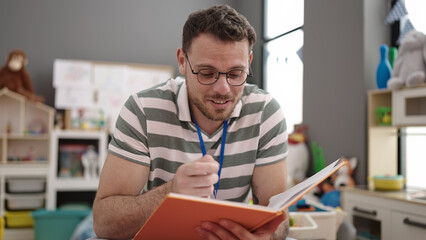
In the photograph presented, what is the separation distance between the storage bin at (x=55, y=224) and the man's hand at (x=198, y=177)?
91.9 inches

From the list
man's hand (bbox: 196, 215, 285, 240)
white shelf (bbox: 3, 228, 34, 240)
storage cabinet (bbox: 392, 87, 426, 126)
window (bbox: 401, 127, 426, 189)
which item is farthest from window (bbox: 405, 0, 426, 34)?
white shelf (bbox: 3, 228, 34, 240)

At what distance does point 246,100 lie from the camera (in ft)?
3.57

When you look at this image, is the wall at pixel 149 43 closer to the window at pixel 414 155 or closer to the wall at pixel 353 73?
the wall at pixel 353 73

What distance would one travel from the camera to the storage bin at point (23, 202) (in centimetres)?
297

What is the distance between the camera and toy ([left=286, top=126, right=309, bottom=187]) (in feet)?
8.12

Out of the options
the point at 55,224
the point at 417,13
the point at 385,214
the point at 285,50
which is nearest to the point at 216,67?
the point at 285,50

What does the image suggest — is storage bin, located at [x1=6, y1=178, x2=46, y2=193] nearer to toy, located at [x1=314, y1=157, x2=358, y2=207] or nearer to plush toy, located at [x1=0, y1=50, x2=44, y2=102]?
plush toy, located at [x1=0, y1=50, x2=44, y2=102]

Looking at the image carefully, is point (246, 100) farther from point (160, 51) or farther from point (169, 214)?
point (160, 51)

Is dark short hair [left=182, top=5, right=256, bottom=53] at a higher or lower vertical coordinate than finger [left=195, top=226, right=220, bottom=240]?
higher

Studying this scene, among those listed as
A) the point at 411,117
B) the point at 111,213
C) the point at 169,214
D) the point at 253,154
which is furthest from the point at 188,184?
the point at 411,117

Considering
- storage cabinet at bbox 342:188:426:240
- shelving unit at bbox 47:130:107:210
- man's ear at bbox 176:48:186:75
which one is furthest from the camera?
shelving unit at bbox 47:130:107:210

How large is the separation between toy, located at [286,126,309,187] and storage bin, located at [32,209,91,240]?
5.14 feet

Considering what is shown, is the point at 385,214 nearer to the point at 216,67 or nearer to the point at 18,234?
the point at 216,67

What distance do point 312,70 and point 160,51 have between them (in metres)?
2.20
